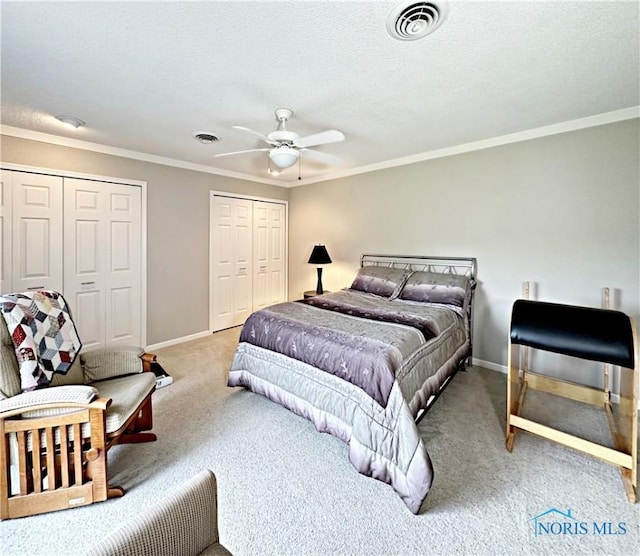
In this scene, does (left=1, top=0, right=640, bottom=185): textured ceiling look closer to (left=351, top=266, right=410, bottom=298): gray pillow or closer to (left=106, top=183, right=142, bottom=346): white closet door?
(left=106, top=183, right=142, bottom=346): white closet door

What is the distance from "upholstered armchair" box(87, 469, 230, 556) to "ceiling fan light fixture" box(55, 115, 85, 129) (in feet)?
11.1

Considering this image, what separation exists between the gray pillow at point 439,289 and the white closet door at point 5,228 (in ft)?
13.5

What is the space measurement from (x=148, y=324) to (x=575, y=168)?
16.8 feet

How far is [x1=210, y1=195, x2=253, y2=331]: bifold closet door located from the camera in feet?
15.8

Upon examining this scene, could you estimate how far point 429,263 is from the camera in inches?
157

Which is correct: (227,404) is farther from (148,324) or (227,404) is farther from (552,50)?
(552,50)

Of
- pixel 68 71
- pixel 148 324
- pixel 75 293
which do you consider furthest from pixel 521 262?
pixel 75 293

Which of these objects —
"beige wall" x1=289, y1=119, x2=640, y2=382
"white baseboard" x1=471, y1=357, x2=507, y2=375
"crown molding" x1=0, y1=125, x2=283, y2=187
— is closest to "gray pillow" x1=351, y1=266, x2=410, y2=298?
"beige wall" x1=289, y1=119, x2=640, y2=382

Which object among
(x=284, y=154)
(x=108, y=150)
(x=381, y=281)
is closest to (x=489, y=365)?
(x=381, y=281)

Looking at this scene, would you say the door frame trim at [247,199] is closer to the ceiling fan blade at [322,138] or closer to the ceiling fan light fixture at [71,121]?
the ceiling fan light fixture at [71,121]

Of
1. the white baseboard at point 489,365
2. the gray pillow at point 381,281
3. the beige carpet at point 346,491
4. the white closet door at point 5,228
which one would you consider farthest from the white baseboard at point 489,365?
the white closet door at point 5,228

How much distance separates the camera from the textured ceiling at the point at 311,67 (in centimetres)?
158

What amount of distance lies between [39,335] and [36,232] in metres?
2.02

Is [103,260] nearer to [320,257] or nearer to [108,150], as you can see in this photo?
[108,150]
